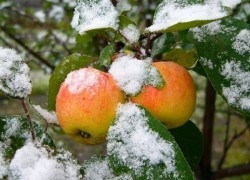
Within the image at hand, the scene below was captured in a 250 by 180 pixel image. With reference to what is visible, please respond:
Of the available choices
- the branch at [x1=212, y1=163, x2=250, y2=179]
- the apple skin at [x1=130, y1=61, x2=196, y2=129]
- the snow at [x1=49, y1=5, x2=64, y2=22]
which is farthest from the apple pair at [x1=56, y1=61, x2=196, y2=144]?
the snow at [x1=49, y1=5, x2=64, y2=22]

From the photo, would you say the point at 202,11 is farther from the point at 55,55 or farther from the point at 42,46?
the point at 42,46

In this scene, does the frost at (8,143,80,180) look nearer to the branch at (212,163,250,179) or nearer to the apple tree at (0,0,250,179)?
the apple tree at (0,0,250,179)

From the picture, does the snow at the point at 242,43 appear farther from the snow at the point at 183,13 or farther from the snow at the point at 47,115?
the snow at the point at 47,115

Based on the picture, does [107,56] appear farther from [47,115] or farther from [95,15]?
[47,115]

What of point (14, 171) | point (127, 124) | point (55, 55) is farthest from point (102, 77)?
point (55, 55)

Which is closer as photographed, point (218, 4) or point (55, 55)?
point (218, 4)
